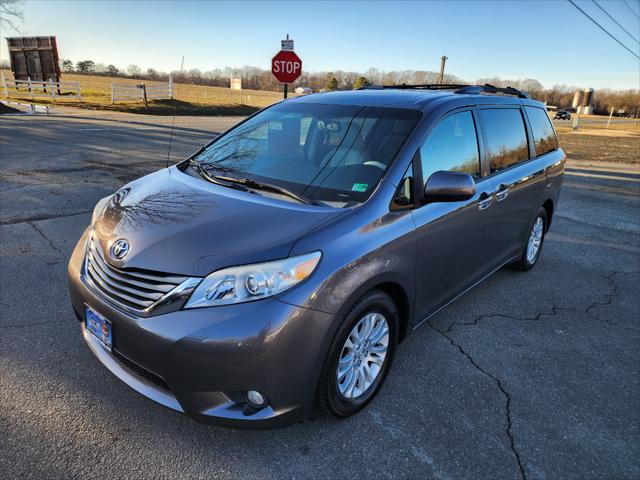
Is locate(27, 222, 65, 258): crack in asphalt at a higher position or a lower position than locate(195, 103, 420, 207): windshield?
lower

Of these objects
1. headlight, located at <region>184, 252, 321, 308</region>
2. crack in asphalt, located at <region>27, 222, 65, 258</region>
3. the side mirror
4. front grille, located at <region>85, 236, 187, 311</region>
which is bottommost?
crack in asphalt, located at <region>27, 222, 65, 258</region>

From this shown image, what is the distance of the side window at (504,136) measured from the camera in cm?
367

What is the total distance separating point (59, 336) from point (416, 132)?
284 centimetres

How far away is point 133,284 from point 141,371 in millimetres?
447

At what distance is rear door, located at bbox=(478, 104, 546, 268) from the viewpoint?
3.67 m

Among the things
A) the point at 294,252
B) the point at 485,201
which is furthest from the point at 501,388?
the point at 294,252

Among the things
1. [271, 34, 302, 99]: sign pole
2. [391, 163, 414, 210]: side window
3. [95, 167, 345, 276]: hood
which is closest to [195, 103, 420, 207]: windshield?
[391, 163, 414, 210]: side window

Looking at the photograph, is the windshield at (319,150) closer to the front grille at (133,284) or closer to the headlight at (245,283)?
the headlight at (245,283)

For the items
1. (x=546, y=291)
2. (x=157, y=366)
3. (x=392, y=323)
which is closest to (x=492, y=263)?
(x=546, y=291)

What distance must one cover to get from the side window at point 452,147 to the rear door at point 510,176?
225mm

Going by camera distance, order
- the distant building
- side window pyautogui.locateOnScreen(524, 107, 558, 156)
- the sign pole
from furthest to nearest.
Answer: the distant building
the sign pole
side window pyautogui.locateOnScreen(524, 107, 558, 156)

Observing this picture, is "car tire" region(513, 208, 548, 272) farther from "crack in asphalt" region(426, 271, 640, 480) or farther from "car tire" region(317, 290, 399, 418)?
"car tire" region(317, 290, 399, 418)

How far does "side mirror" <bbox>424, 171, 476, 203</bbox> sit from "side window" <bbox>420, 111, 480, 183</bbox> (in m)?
0.15

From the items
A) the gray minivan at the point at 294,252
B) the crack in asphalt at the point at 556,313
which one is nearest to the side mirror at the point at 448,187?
the gray minivan at the point at 294,252
